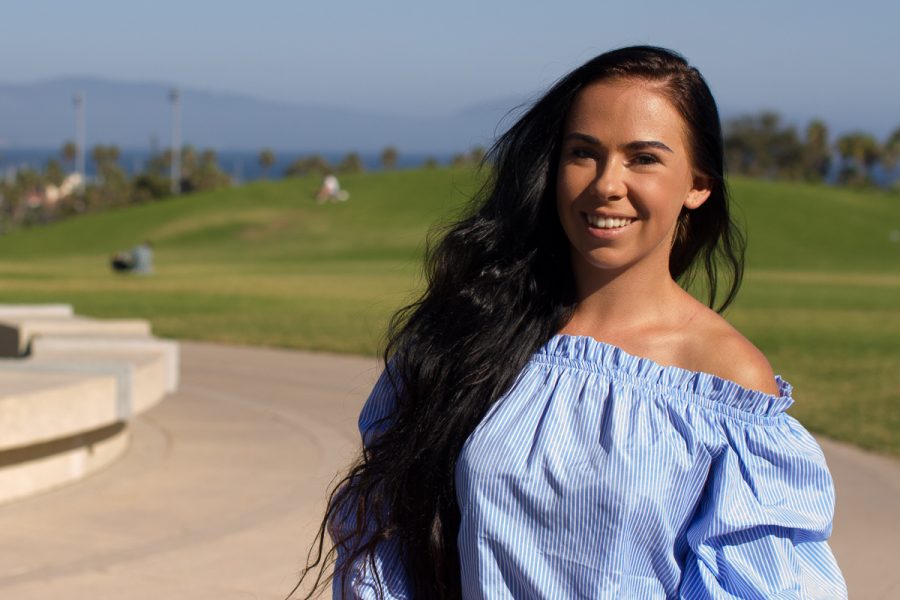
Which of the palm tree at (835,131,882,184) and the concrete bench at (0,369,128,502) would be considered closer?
the concrete bench at (0,369,128,502)

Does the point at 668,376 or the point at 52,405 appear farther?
the point at 52,405

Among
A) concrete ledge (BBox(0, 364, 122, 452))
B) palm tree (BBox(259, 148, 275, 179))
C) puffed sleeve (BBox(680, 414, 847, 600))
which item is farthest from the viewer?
palm tree (BBox(259, 148, 275, 179))

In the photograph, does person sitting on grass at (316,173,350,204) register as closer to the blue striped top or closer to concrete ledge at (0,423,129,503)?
concrete ledge at (0,423,129,503)

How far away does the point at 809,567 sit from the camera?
2047mm

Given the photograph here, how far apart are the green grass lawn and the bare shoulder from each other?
2.66 feet

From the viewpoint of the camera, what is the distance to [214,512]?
5.93 meters

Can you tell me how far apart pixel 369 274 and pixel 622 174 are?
25.4 m

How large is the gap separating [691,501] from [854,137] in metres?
99.4

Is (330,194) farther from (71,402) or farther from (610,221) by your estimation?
(610,221)

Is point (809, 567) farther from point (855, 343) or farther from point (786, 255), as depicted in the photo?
point (786, 255)

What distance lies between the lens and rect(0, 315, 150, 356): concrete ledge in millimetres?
8625

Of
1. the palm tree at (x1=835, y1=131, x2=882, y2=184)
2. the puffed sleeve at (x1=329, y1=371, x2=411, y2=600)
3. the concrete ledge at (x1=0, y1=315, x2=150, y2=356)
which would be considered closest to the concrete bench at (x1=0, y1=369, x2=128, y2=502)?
the concrete ledge at (x1=0, y1=315, x2=150, y2=356)

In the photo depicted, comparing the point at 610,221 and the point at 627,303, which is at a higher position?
the point at 610,221

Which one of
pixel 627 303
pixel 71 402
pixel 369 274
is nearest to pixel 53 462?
pixel 71 402
